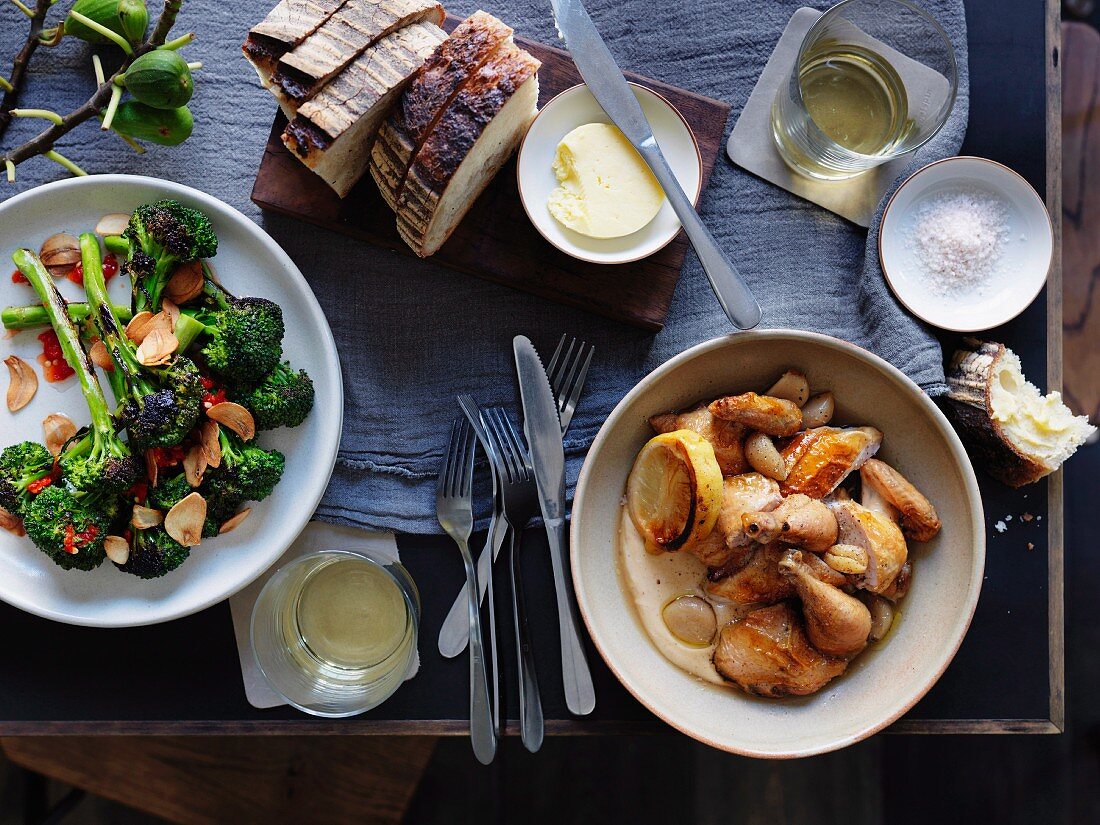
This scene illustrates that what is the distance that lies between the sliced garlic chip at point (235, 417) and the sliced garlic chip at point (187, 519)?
0.55ft

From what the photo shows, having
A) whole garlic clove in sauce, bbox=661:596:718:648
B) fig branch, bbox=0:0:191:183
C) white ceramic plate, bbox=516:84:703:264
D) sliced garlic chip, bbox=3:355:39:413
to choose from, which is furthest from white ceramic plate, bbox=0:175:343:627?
whole garlic clove in sauce, bbox=661:596:718:648

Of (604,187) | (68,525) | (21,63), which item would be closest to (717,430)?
(604,187)

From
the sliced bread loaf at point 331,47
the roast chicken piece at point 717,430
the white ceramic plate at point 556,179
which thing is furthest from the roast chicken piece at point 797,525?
the sliced bread loaf at point 331,47

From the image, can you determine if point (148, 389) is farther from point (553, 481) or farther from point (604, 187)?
point (604, 187)

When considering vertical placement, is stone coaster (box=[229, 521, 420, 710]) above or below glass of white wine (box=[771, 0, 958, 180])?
below

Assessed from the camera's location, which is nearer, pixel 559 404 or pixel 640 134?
pixel 640 134

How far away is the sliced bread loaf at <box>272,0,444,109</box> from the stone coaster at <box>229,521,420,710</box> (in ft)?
3.27

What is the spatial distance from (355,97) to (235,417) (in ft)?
2.43

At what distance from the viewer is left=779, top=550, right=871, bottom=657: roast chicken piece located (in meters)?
1.73

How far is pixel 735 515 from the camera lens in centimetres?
179

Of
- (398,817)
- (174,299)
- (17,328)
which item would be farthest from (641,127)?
(398,817)

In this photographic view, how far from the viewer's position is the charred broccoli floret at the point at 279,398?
73.5 inches

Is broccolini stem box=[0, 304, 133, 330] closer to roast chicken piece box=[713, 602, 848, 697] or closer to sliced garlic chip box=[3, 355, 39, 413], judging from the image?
sliced garlic chip box=[3, 355, 39, 413]

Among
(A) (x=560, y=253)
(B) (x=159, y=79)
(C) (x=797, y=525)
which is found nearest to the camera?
(C) (x=797, y=525)
